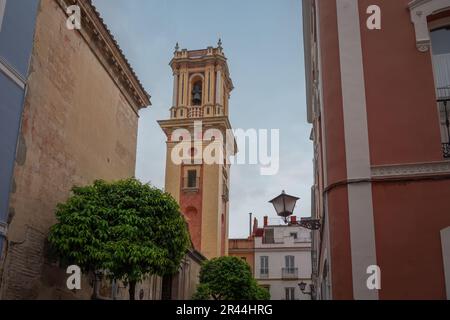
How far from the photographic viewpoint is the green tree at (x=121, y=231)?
12.0 meters

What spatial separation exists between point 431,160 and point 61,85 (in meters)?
9.83

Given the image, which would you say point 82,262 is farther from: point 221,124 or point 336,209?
point 221,124

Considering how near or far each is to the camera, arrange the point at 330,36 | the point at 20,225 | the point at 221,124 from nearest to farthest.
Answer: the point at 330,36 < the point at 20,225 < the point at 221,124

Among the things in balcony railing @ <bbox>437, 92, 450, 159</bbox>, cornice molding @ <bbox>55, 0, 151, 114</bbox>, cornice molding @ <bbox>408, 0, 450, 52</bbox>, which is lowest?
balcony railing @ <bbox>437, 92, 450, 159</bbox>

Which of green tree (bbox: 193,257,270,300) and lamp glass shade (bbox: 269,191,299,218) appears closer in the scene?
lamp glass shade (bbox: 269,191,299,218)

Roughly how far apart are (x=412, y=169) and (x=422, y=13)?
99.0 inches

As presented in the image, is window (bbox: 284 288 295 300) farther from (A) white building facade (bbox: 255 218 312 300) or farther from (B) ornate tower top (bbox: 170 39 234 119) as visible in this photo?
(B) ornate tower top (bbox: 170 39 234 119)

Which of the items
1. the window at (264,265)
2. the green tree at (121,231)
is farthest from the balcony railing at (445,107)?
the window at (264,265)

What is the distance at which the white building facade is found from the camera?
50.7 metres

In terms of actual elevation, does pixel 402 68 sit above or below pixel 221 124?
below

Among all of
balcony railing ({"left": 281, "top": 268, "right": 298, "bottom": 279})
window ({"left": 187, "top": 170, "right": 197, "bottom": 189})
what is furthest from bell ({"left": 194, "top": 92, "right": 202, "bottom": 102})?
balcony railing ({"left": 281, "top": 268, "right": 298, "bottom": 279})

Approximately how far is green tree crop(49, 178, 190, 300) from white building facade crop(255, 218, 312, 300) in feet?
127
